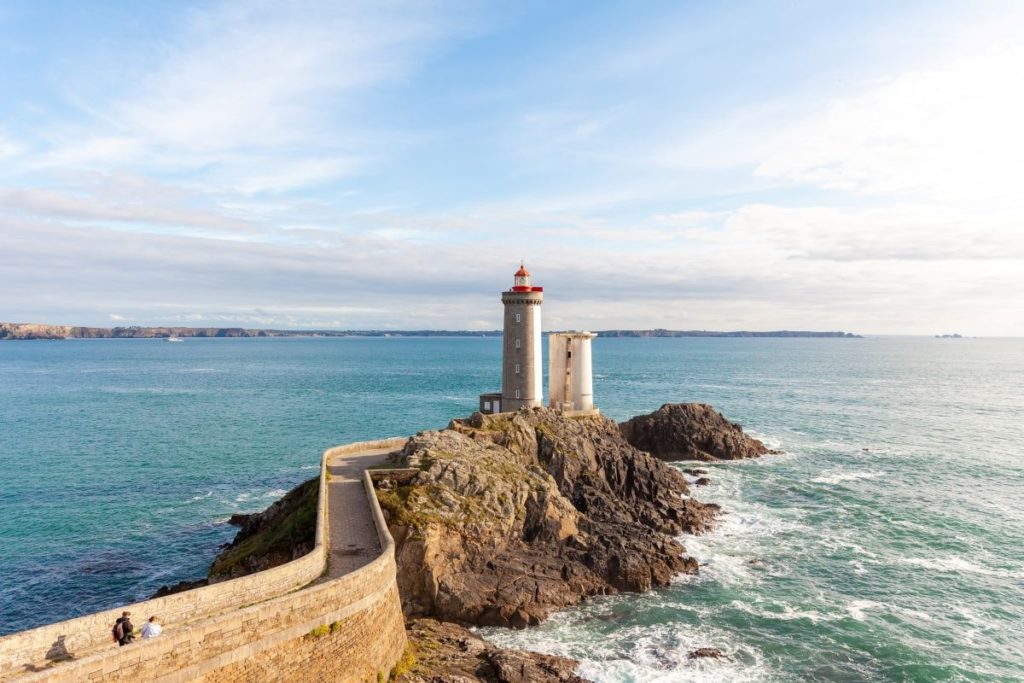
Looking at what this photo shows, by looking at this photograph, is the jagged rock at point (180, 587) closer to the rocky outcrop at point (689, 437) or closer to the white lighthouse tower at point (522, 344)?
the white lighthouse tower at point (522, 344)

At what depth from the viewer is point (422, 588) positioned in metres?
28.2

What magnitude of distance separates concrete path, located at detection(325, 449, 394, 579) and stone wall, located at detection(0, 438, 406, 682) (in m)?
0.86

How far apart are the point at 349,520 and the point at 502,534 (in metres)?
8.18

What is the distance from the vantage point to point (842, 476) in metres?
52.7

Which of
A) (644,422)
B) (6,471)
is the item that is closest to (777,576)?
(644,422)

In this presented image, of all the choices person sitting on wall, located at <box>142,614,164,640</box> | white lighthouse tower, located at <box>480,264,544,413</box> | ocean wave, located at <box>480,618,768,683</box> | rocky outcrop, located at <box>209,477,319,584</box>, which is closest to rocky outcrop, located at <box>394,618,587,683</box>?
ocean wave, located at <box>480,618,768,683</box>

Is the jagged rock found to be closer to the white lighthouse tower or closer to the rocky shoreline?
the rocky shoreline

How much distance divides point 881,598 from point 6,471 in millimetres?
64590

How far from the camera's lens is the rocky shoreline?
25.8m

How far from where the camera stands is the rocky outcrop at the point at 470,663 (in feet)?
72.3

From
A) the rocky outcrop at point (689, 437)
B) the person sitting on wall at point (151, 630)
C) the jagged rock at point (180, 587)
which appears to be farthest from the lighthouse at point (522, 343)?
the person sitting on wall at point (151, 630)

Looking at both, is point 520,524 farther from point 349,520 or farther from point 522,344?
point 522,344

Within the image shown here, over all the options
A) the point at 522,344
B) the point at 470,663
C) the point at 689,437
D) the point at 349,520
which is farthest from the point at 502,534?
the point at 689,437

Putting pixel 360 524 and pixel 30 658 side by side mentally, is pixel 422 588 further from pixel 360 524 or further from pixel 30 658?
pixel 30 658
